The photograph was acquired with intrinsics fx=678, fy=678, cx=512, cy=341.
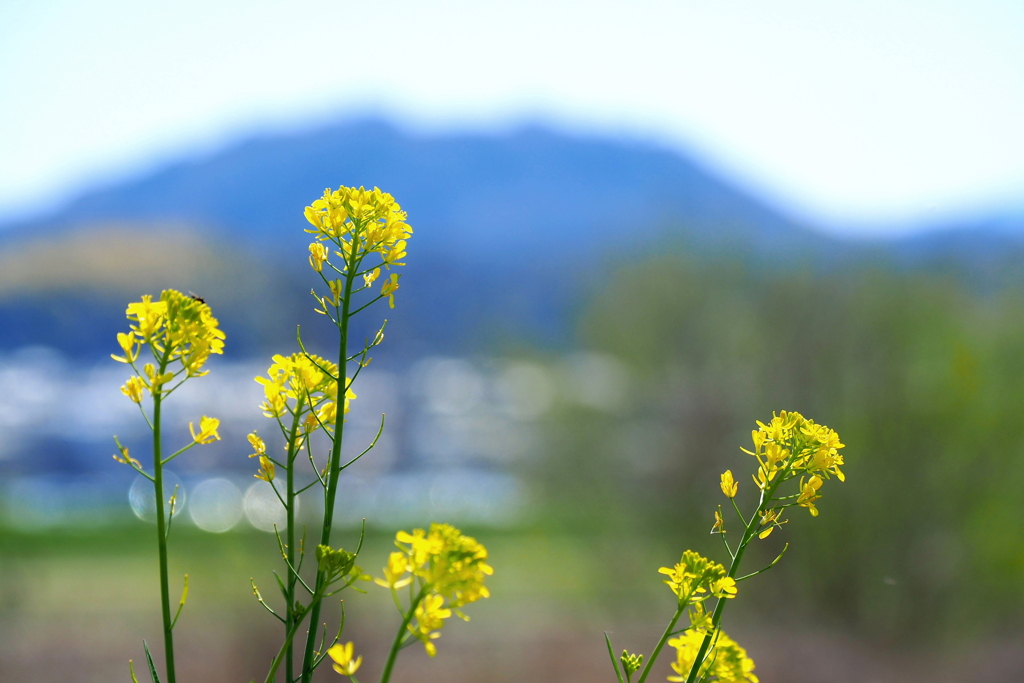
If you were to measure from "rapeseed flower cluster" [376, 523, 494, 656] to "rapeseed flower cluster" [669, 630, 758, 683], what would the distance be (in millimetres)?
199

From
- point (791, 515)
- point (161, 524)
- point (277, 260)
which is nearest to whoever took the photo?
point (161, 524)

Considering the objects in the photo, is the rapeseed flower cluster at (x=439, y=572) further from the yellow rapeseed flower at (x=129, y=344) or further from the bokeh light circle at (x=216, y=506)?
the bokeh light circle at (x=216, y=506)

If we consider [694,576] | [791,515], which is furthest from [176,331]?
[791,515]

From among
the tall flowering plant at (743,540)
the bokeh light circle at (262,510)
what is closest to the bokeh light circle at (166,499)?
the tall flowering plant at (743,540)

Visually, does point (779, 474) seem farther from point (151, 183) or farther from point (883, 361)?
point (151, 183)

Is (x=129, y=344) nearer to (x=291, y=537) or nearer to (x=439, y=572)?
(x=291, y=537)

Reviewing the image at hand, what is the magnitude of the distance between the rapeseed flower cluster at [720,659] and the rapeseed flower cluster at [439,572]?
199 millimetres

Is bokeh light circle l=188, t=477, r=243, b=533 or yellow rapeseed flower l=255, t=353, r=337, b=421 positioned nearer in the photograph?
yellow rapeseed flower l=255, t=353, r=337, b=421

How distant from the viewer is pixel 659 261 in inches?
198

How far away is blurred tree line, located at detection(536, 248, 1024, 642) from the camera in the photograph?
4039mm

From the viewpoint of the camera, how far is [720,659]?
20.7 inches

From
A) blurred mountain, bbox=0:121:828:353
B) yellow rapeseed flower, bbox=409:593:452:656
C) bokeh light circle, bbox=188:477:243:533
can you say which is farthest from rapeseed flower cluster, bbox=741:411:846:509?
bokeh light circle, bbox=188:477:243:533

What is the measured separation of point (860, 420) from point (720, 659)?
169 inches

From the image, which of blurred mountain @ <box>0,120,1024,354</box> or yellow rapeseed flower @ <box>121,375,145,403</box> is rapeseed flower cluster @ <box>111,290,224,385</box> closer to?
yellow rapeseed flower @ <box>121,375,145,403</box>
